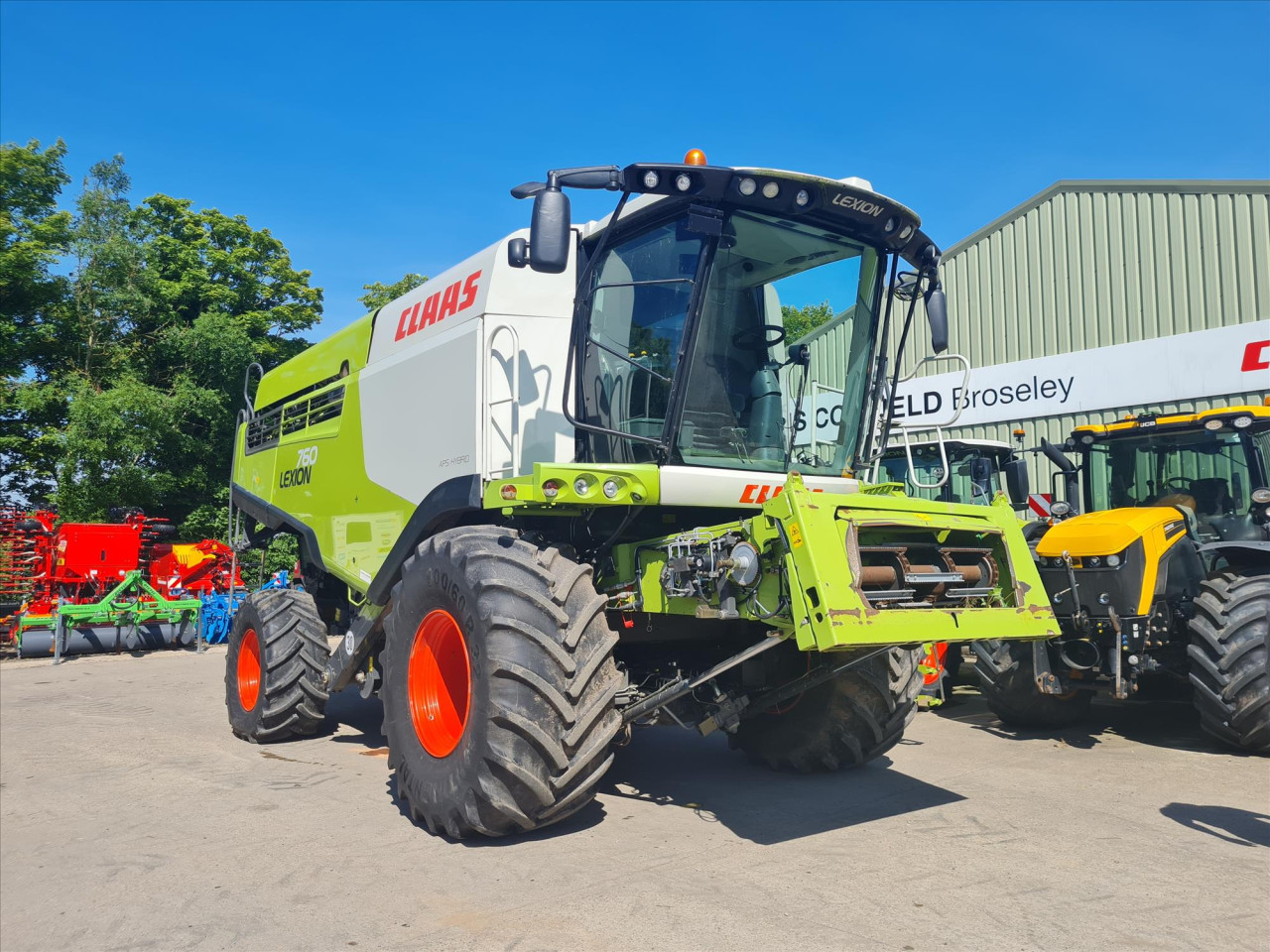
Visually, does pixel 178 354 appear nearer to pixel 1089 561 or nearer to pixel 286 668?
pixel 286 668

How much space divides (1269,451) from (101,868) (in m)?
8.25

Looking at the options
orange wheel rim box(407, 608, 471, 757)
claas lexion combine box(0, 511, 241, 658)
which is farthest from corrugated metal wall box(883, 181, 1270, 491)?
claas lexion combine box(0, 511, 241, 658)

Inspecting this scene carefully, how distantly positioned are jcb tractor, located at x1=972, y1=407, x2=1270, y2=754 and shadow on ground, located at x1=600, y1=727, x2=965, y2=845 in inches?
53.3

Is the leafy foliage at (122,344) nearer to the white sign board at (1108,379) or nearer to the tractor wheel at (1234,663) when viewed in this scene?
the white sign board at (1108,379)

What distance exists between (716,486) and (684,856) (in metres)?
1.73

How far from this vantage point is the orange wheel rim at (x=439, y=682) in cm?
484

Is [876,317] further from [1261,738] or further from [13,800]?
[13,800]

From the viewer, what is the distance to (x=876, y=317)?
5371mm

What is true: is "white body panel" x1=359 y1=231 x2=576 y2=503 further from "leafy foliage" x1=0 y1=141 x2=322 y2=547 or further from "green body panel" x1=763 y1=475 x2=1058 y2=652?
"leafy foliage" x1=0 y1=141 x2=322 y2=547

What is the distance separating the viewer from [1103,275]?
13.9m

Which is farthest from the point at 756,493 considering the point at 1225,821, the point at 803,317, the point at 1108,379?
the point at 1108,379

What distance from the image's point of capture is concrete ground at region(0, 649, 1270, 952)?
3359 mm

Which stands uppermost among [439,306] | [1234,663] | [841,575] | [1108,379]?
[1108,379]

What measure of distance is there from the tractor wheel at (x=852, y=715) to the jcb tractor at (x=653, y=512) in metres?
0.01
